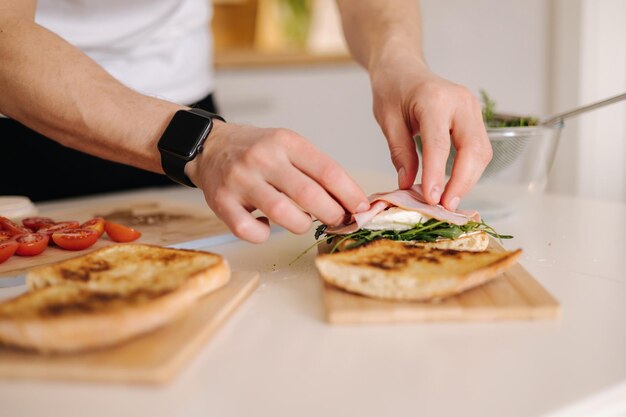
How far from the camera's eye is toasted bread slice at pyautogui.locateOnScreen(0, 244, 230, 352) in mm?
743

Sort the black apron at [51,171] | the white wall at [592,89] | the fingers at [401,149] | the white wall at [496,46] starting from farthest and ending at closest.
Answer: the white wall at [496,46]
the white wall at [592,89]
the black apron at [51,171]
the fingers at [401,149]

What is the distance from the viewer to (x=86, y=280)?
3.08ft

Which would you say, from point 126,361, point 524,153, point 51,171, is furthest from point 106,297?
point 51,171

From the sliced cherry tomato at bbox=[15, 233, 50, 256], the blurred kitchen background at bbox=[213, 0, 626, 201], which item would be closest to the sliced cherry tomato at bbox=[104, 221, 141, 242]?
the sliced cherry tomato at bbox=[15, 233, 50, 256]

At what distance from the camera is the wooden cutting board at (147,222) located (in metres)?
1.24

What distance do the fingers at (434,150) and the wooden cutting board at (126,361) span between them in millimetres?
543

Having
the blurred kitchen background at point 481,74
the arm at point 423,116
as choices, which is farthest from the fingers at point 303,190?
the blurred kitchen background at point 481,74

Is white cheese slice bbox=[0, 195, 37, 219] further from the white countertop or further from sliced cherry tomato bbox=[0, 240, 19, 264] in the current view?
the white countertop

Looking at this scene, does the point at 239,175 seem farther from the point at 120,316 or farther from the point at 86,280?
the point at 120,316

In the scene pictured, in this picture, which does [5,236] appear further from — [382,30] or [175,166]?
[382,30]

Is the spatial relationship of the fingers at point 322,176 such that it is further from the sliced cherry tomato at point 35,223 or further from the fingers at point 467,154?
the sliced cherry tomato at point 35,223

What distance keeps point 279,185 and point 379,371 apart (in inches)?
17.4

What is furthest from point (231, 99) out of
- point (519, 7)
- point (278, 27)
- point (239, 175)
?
point (239, 175)

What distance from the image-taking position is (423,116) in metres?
1.27
